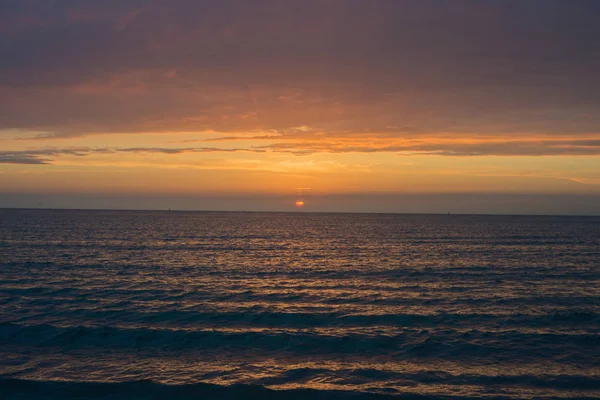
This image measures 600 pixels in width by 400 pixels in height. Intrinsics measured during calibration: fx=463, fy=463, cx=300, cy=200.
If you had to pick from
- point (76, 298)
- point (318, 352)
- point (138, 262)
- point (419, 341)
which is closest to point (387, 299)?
point (419, 341)

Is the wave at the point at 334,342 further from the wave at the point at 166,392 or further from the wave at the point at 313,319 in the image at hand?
the wave at the point at 166,392

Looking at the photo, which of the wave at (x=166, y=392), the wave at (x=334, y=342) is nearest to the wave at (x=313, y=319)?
the wave at (x=334, y=342)

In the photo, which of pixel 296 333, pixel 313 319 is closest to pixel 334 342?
pixel 296 333

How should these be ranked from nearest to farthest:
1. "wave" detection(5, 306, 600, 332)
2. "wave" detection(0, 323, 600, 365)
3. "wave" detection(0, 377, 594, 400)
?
"wave" detection(0, 377, 594, 400) → "wave" detection(0, 323, 600, 365) → "wave" detection(5, 306, 600, 332)

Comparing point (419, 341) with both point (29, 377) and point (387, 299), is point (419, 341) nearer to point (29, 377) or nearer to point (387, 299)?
point (387, 299)

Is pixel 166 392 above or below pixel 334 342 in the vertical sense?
below

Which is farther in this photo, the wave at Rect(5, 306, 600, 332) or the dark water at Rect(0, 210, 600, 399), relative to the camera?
the wave at Rect(5, 306, 600, 332)

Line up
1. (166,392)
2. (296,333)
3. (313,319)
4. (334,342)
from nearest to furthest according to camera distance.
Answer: (166,392)
(334,342)
(296,333)
(313,319)

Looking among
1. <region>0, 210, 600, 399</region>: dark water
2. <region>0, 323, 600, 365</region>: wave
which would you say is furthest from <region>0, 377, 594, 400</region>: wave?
<region>0, 323, 600, 365</region>: wave

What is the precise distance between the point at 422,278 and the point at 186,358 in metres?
28.2

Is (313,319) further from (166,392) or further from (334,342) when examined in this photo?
(166,392)

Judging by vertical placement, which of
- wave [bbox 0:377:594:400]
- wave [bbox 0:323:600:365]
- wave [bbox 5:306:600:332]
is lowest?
wave [bbox 0:377:594:400]

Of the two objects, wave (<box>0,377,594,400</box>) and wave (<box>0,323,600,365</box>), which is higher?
wave (<box>0,323,600,365</box>)

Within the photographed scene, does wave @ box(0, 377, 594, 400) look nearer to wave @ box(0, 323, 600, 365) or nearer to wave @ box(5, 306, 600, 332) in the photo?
wave @ box(0, 323, 600, 365)
